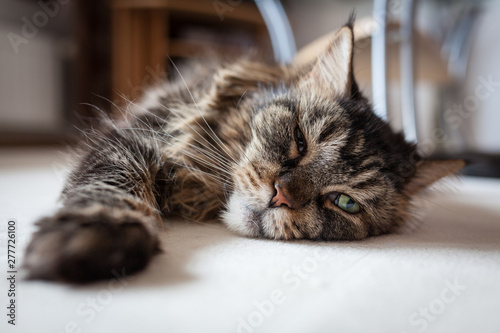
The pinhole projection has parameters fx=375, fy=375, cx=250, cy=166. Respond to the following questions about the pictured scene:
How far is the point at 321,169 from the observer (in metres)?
1.04

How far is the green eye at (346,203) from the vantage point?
3.54 ft

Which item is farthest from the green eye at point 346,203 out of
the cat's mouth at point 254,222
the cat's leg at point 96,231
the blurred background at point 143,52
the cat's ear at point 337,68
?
the blurred background at point 143,52

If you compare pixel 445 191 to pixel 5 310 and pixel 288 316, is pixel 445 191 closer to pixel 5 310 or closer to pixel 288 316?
pixel 288 316

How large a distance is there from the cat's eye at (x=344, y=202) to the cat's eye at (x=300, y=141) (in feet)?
0.51

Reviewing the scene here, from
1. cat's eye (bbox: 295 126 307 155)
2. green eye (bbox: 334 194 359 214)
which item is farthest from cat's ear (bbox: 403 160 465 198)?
cat's eye (bbox: 295 126 307 155)

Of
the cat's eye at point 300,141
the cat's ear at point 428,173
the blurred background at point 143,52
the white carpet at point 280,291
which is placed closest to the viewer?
the white carpet at point 280,291

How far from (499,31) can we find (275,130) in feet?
13.1

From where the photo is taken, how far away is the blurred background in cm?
376

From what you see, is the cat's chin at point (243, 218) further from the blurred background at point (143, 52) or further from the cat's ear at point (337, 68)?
the blurred background at point (143, 52)

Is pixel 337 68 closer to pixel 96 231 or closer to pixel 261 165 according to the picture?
pixel 261 165

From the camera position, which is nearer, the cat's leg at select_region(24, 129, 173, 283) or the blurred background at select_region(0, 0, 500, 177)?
the cat's leg at select_region(24, 129, 173, 283)

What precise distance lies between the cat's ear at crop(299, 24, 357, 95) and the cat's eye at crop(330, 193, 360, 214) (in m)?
0.35

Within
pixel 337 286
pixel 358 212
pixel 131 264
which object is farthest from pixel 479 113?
pixel 131 264

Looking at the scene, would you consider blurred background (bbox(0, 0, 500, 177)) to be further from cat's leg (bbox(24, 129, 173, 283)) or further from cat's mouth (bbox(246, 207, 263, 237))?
cat's mouth (bbox(246, 207, 263, 237))
